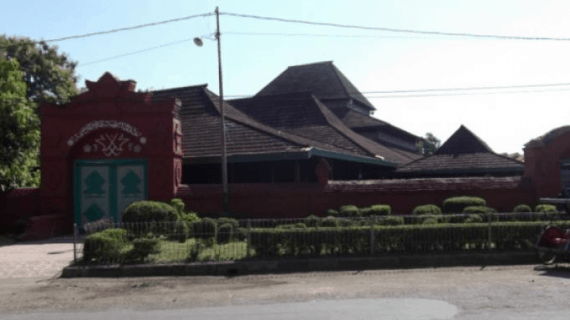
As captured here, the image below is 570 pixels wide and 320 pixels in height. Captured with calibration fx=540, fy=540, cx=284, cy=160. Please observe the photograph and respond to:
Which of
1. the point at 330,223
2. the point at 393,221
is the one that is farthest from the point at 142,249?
the point at 393,221

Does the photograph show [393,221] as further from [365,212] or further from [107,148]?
[107,148]

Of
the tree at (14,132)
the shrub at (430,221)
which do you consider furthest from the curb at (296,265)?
the tree at (14,132)

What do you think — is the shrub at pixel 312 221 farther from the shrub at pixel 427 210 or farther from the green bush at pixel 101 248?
the green bush at pixel 101 248

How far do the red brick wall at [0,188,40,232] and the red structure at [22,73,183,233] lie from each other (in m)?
1.16

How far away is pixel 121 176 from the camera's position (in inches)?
768

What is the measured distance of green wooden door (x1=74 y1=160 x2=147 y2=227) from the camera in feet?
63.7

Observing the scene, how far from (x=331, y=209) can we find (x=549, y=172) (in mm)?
7285

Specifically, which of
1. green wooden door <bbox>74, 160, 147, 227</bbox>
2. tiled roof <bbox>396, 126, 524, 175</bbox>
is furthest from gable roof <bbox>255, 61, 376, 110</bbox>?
green wooden door <bbox>74, 160, 147, 227</bbox>

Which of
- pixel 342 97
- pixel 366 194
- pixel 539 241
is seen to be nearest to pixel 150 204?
pixel 366 194

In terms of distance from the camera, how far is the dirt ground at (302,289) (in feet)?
27.6

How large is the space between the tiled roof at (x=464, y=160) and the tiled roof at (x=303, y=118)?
6.03 feet

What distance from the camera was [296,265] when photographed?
A: 38.8 ft

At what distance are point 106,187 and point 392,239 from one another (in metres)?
11.5

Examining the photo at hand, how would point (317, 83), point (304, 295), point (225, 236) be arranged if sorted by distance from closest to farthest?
point (304, 295)
point (225, 236)
point (317, 83)
